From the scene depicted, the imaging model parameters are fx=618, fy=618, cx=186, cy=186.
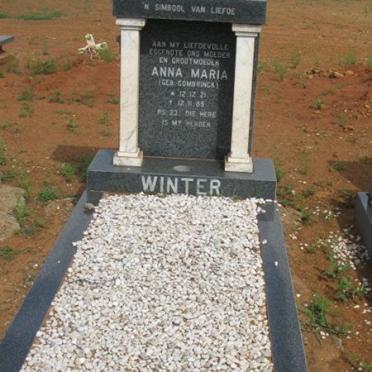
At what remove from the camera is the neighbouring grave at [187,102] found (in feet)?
22.1

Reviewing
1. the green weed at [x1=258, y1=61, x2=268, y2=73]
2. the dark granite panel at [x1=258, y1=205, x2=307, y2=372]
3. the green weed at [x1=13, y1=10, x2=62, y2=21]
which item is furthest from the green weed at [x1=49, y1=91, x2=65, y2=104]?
the green weed at [x1=13, y1=10, x2=62, y2=21]

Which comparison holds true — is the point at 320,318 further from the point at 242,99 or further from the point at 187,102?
the point at 187,102

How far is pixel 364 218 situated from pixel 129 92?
10.1 feet

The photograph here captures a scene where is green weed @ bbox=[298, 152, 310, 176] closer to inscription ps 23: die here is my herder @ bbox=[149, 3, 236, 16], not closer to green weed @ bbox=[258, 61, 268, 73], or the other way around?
inscription ps 23: die here is my herder @ bbox=[149, 3, 236, 16]

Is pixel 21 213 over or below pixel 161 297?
below

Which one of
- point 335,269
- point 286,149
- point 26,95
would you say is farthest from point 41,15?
point 335,269

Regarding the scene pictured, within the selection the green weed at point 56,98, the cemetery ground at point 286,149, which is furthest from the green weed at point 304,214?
the green weed at point 56,98

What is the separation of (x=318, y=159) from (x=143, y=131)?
3396 mm

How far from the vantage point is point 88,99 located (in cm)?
1259

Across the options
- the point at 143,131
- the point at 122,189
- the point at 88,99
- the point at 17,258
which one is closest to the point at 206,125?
the point at 143,131

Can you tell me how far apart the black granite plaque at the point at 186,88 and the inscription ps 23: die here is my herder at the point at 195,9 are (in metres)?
0.43

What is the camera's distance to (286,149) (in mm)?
10203

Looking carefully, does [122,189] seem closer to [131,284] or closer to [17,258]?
[17,258]

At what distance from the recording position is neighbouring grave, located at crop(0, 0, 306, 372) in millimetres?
4512
